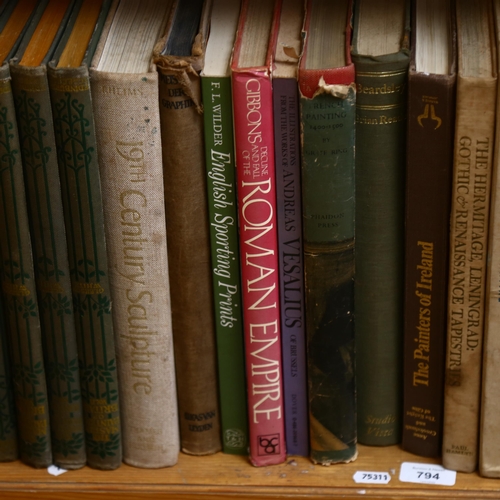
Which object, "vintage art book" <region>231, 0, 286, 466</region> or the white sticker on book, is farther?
the white sticker on book

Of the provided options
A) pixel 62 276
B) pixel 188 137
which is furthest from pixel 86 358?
pixel 188 137

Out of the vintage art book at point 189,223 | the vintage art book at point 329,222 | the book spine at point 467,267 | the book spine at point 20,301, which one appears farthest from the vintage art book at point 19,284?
the book spine at point 467,267

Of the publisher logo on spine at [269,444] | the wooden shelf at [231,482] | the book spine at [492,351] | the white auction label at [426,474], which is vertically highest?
the book spine at [492,351]

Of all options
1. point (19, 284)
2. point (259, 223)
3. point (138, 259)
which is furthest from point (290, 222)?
point (19, 284)

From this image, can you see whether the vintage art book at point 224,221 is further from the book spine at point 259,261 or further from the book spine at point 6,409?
the book spine at point 6,409

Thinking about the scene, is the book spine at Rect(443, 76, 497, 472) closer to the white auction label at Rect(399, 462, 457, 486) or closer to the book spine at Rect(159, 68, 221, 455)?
the white auction label at Rect(399, 462, 457, 486)

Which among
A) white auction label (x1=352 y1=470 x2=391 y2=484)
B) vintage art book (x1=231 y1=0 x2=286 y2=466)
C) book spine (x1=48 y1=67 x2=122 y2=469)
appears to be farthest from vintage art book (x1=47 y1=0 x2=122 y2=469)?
white auction label (x1=352 y1=470 x2=391 y2=484)

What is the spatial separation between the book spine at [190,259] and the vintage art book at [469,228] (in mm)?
201

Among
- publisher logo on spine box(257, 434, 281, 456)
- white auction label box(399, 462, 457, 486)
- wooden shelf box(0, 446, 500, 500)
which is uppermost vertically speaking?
publisher logo on spine box(257, 434, 281, 456)

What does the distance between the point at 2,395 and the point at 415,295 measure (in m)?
0.37

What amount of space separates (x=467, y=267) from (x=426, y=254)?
1.3 inches

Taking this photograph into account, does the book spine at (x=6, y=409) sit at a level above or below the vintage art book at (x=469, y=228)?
below

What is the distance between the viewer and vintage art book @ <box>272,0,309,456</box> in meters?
0.62

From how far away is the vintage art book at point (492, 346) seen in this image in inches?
24.4
